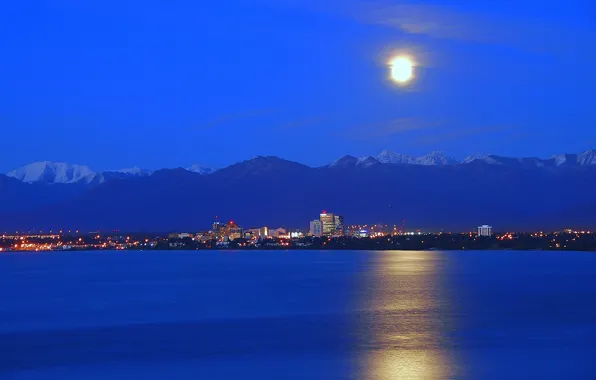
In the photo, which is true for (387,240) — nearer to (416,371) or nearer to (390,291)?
(390,291)

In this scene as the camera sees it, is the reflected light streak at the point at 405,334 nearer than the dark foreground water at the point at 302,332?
Yes

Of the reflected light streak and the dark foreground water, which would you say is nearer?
the reflected light streak

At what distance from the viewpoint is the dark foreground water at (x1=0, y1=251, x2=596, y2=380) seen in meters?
24.9

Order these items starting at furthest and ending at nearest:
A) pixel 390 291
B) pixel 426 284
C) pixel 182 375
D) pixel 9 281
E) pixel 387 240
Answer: pixel 387 240 → pixel 9 281 → pixel 426 284 → pixel 390 291 → pixel 182 375

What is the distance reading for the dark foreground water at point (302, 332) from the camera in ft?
81.6

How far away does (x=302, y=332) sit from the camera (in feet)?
109

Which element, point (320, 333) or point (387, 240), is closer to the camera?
point (320, 333)

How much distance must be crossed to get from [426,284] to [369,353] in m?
32.4

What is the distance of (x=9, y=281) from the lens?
Result: 230 feet

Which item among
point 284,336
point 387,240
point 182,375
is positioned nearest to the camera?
point 182,375

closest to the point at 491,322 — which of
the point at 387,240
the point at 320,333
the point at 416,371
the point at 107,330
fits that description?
the point at 320,333

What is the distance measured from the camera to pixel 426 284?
194 feet

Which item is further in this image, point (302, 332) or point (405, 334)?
point (302, 332)

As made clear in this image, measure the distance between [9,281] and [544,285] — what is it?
3965cm
